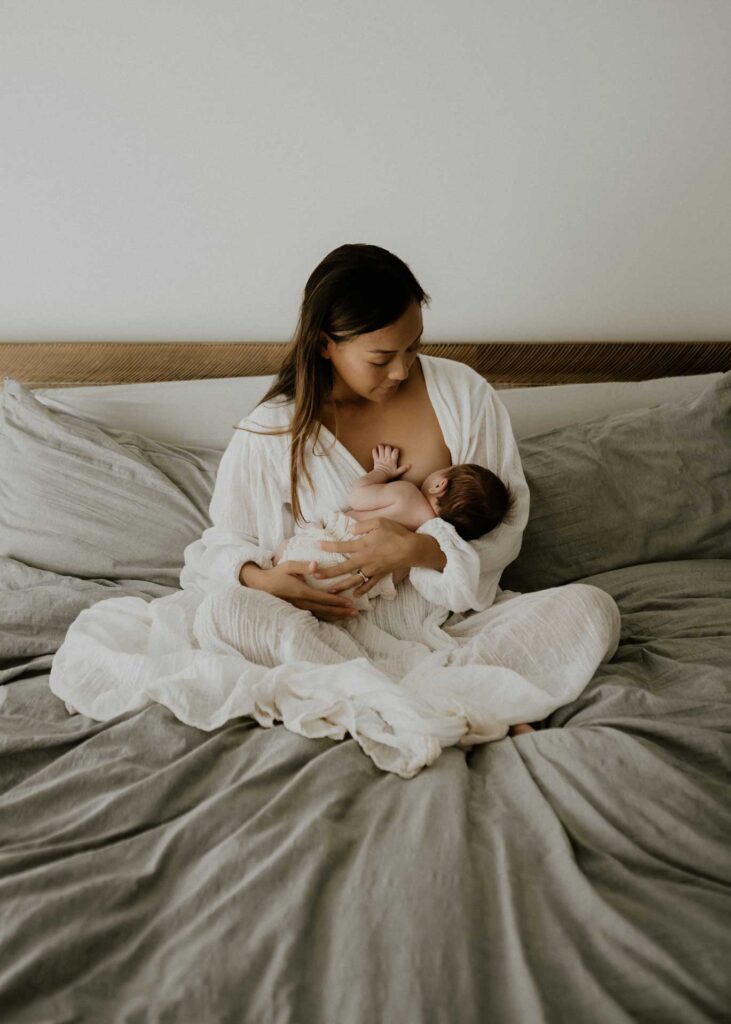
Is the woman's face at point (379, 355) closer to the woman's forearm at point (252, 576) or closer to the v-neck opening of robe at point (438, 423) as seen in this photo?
the v-neck opening of robe at point (438, 423)

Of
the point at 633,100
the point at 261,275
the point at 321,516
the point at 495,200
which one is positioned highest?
the point at 633,100

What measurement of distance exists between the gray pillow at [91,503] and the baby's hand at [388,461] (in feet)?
1.41

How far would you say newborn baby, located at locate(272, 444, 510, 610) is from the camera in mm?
1552

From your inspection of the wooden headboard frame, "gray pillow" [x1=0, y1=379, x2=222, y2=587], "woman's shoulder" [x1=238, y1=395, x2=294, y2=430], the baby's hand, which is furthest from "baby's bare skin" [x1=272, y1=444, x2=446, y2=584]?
the wooden headboard frame

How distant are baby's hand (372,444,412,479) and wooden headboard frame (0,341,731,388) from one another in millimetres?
622

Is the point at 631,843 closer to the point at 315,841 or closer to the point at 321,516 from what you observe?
the point at 315,841

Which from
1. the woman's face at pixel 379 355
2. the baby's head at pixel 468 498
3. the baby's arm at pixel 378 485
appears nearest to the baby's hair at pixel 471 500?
the baby's head at pixel 468 498

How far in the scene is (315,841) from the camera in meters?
0.97

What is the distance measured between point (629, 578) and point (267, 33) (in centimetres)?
157

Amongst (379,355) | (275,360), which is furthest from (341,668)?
(275,360)

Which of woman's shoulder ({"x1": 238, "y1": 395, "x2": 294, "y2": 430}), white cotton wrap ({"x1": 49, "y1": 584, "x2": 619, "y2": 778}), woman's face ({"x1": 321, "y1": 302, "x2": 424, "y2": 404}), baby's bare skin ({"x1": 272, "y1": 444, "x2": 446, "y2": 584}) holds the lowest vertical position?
white cotton wrap ({"x1": 49, "y1": 584, "x2": 619, "y2": 778})

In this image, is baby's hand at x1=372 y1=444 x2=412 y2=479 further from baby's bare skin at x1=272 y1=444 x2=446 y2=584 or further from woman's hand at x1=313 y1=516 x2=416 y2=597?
woman's hand at x1=313 y1=516 x2=416 y2=597

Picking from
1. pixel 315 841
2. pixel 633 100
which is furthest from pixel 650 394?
pixel 315 841

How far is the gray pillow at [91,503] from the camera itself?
1806 millimetres
